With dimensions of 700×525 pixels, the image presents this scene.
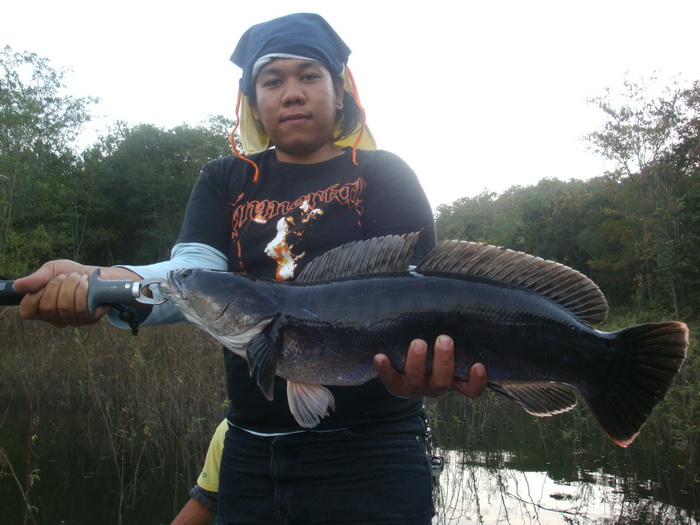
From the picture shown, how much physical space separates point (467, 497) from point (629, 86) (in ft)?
106

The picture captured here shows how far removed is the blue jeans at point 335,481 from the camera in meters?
2.03

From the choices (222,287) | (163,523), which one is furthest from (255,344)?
(163,523)

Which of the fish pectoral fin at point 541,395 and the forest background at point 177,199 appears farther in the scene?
the forest background at point 177,199

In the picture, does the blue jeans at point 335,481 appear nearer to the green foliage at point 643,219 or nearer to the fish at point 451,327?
the fish at point 451,327

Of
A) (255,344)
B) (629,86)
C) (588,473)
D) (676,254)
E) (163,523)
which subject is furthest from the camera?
(629,86)

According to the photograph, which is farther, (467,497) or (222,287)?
(467,497)

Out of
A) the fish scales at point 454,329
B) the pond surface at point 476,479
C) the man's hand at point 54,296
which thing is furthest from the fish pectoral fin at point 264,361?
the pond surface at point 476,479

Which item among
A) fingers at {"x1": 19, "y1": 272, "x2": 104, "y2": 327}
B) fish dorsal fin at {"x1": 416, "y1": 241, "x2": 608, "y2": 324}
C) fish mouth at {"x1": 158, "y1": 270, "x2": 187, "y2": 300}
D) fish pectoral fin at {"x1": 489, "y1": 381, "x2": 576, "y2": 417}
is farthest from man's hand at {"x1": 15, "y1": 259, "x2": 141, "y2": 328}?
fish pectoral fin at {"x1": 489, "y1": 381, "x2": 576, "y2": 417}

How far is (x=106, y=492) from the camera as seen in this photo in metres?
5.77

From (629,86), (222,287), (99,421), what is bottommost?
(99,421)

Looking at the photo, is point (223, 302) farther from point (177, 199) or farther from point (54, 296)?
point (177, 199)

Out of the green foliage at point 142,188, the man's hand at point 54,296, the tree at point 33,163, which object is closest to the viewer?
the man's hand at point 54,296

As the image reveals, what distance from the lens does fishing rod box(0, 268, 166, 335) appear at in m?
1.91

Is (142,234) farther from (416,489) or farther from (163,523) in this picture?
(416,489)
